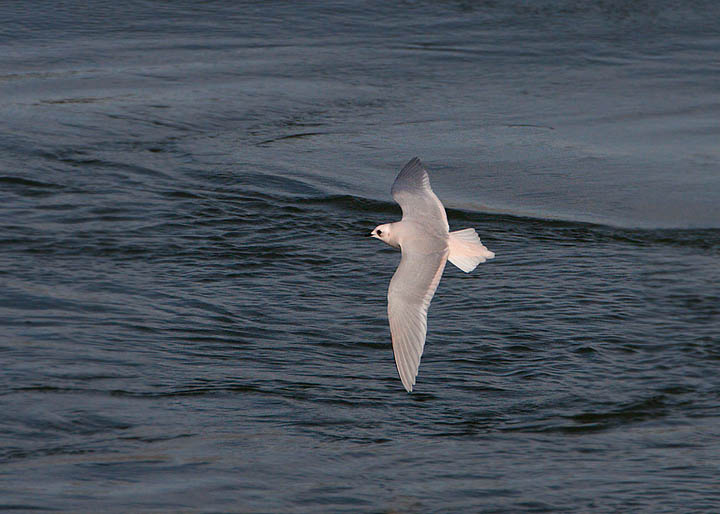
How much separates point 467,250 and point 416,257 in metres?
0.23

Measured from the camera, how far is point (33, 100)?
8.86 meters

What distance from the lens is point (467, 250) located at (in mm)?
4922

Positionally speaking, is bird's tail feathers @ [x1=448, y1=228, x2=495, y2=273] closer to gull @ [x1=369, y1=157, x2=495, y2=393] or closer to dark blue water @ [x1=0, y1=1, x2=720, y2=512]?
gull @ [x1=369, y1=157, x2=495, y2=393]

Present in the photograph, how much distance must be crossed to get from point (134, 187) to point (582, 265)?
9.13 ft

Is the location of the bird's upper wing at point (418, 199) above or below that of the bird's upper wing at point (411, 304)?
above

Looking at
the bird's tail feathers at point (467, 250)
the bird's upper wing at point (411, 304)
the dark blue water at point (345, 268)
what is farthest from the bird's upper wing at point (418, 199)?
the dark blue water at point (345, 268)

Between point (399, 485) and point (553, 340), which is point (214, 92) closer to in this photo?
point (553, 340)

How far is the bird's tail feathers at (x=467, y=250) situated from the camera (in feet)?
16.1

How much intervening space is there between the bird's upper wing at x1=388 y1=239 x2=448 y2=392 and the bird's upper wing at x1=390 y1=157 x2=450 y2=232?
30 cm

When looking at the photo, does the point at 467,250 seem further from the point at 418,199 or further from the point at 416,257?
the point at 418,199

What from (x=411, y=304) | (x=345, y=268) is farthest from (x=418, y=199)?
(x=345, y=268)

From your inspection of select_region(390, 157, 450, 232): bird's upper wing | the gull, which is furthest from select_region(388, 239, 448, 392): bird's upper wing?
select_region(390, 157, 450, 232): bird's upper wing

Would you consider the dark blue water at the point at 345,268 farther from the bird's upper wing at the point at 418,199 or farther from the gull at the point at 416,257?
the bird's upper wing at the point at 418,199

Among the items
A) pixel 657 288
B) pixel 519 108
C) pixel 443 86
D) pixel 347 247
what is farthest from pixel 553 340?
pixel 443 86
